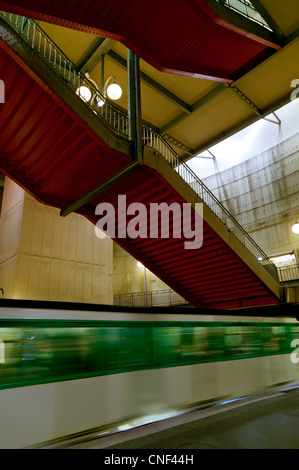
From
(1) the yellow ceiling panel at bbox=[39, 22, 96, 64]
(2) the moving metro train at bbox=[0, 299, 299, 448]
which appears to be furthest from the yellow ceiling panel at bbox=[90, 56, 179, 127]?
(2) the moving metro train at bbox=[0, 299, 299, 448]

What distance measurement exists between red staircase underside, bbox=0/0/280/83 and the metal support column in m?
0.64

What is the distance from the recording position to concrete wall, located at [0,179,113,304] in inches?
458

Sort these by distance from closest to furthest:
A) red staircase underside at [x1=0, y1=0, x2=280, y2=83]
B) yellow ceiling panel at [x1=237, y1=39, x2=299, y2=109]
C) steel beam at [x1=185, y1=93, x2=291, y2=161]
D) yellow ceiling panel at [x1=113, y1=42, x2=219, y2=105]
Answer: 1. red staircase underside at [x1=0, y1=0, x2=280, y2=83]
2. yellow ceiling panel at [x1=237, y1=39, x2=299, y2=109]
3. yellow ceiling panel at [x1=113, y1=42, x2=219, y2=105]
4. steel beam at [x1=185, y1=93, x2=291, y2=161]

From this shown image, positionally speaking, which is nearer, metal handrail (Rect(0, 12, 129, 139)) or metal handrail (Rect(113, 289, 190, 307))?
metal handrail (Rect(0, 12, 129, 139))

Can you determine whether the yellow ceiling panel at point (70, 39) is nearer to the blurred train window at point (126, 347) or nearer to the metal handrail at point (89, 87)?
the metal handrail at point (89, 87)

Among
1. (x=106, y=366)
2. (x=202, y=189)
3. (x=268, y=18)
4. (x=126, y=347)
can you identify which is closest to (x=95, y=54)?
(x=268, y=18)

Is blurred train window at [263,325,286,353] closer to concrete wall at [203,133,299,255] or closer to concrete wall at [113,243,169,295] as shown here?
concrete wall at [203,133,299,255]

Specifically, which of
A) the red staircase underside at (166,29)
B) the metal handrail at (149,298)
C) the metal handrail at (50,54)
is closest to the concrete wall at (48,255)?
the metal handrail at (149,298)

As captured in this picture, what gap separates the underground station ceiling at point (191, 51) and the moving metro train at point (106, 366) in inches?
255

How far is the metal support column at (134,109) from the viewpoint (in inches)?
335

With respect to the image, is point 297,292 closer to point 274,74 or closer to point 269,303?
point 269,303
